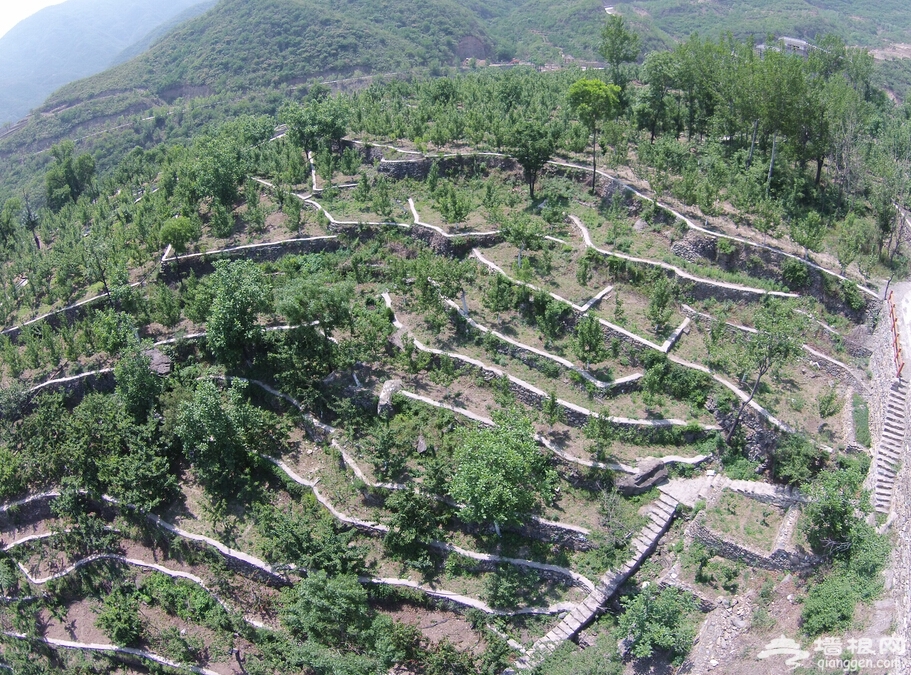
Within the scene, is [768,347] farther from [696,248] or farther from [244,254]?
[244,254]

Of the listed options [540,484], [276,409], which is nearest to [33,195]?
[276,409]

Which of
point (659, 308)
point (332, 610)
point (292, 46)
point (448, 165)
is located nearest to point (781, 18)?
point (292, 46)

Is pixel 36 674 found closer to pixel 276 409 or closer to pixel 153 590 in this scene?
pixel 153 590

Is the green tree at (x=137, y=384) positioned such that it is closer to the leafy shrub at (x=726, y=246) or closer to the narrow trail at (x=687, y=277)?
the narrow trail at (x=687, y=277)

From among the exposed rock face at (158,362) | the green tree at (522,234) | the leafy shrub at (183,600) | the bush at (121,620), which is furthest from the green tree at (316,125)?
the bush at (121,620)

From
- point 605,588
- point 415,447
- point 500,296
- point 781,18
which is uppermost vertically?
point 781,18

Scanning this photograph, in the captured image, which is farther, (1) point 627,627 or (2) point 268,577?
(2) point 268,577

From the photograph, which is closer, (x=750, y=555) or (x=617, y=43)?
(x=750, y=555)
